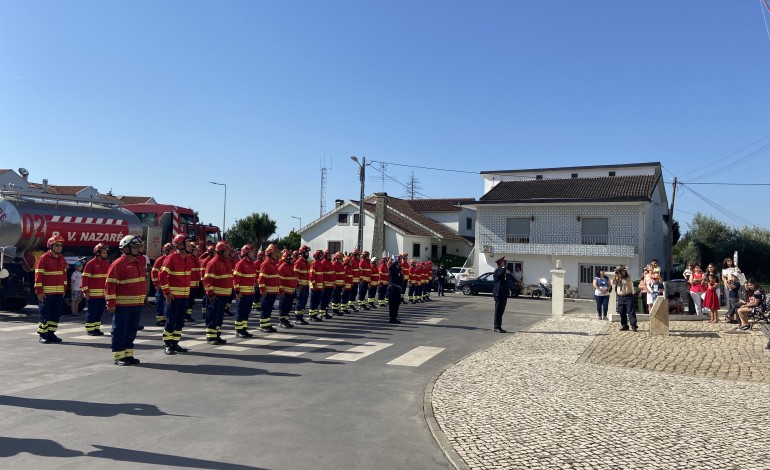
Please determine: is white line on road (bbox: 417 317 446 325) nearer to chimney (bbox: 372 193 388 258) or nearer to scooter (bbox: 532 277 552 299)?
scooter (bbox: 532 277 552 299)

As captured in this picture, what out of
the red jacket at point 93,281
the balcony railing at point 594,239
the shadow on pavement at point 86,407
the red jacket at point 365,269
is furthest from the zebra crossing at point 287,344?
the balcony railing at point 594,239

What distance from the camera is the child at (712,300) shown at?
1738 cm

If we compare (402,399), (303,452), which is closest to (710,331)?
(402,399)

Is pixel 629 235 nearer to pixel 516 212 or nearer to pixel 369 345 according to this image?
pixel 516 212

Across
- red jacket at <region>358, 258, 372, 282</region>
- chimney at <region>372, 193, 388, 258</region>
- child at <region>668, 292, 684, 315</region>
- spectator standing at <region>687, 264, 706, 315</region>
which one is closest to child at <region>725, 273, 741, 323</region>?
spectator standing at <region>687, 264, 706, 315</region>

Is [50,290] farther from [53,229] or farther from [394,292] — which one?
[394,292]

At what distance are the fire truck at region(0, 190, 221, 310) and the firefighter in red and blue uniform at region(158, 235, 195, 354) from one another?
15.6 feet

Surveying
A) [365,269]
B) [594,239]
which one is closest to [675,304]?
[365,269]

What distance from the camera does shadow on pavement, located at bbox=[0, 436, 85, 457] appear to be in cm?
496

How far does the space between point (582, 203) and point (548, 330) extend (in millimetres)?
22246

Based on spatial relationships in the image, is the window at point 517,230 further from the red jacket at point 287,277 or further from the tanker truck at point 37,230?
the red jacket at point 287,277

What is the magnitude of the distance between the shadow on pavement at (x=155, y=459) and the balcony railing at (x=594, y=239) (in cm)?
3352

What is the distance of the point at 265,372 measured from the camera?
28.1 ft

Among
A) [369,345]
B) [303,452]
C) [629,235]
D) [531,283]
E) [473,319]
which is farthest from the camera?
[531,283]
